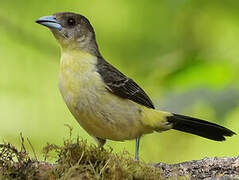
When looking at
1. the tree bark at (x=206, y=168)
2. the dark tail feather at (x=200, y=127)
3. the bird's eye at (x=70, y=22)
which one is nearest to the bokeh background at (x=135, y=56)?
the dark tail feather at (x=200, y=127)

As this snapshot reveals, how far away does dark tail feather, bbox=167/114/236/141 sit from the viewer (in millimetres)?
5148

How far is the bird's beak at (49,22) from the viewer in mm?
4914

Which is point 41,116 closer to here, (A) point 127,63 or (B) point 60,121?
(B) point 60,121

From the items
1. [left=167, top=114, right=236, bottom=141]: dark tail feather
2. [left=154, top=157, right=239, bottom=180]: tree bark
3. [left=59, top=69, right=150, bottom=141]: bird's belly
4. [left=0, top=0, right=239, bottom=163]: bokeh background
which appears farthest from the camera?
[left=167, top=114, right=236, bottom=141]: dark tail feather

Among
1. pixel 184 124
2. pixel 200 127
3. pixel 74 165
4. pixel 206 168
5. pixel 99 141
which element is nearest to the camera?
pixel 74 165

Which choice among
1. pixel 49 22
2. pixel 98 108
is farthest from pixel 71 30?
pixel 98 108

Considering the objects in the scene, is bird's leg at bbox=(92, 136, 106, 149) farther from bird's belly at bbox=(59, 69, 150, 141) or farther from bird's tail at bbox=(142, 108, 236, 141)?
bird's tail at bbox=(142, 108, 236, 141)

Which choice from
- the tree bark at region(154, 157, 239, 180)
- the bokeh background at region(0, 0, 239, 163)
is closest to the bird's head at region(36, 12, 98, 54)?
the bokeh background at region(0, 0, 239, 163)

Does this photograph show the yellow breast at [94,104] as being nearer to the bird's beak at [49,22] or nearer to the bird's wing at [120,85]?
the bird's wing at [120,85]

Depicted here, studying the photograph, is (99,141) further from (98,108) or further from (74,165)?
(74,165)

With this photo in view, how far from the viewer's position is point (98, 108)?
181 inches

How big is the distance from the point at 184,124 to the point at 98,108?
140 cm

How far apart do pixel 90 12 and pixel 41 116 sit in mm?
1972

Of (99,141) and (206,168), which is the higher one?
(99,141)
